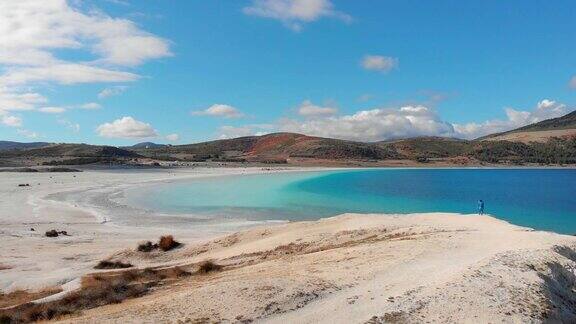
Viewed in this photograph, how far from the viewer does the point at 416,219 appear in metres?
30.3

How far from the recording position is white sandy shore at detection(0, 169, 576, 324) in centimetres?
1360

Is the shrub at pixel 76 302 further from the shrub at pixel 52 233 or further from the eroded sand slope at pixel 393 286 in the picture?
the shrub at pixel 52 233

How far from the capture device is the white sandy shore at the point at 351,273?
13.6 m

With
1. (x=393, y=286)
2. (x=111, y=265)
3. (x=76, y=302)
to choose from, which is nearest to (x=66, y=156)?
(x=111, y=265)

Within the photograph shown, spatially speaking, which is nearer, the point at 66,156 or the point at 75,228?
the point at 75,228

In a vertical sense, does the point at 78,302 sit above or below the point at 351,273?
below

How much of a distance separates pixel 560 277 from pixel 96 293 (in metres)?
15.6

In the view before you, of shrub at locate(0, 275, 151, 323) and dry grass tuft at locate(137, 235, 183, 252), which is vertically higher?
shrub at locate(0, 275, 151, 323)

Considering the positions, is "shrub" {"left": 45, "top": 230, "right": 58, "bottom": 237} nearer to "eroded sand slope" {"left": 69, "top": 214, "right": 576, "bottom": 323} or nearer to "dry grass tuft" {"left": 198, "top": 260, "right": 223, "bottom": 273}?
"eroded sand slope" {"left": 69, "top": 214, "right": 576, "bottom": 323}

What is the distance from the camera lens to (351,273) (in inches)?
670

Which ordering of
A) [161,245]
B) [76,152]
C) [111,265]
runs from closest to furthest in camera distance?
[111,265], [161,245], [76,152]

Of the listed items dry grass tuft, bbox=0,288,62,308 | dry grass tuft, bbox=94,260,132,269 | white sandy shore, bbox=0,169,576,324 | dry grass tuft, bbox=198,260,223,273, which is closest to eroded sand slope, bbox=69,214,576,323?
white sandy shore, bbox=0,169,576,324

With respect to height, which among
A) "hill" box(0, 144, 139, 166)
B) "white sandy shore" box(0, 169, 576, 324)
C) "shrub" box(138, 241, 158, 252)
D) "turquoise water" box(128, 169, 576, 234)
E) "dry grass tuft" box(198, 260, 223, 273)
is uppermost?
"hill" box(0, 144, 139, 166)

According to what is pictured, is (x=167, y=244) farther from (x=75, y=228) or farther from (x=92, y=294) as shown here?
(x=75, y=228)
